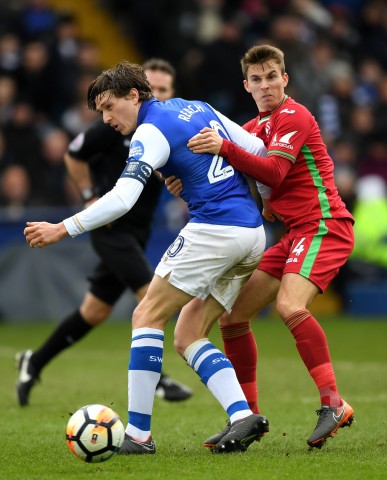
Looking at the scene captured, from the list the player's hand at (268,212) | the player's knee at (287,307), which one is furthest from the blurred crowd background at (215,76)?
the player's knee at (287,307)

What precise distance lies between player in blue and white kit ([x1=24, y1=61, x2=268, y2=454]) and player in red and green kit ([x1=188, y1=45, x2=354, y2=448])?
0.15 m

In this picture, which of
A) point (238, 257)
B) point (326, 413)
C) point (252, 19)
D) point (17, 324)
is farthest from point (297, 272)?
point (252, 19)

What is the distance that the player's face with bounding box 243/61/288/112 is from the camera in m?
6.82

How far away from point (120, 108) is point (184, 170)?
1.65 ft

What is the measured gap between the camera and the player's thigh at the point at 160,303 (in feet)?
20.9

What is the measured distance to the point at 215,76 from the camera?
1697 centimetres

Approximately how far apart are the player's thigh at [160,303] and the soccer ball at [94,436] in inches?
24.0

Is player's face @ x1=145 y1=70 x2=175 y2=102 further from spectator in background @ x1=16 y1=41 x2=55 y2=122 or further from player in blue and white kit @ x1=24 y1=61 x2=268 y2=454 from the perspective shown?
spectator in background @ x1=16 y1=41 x2=55 y2=122

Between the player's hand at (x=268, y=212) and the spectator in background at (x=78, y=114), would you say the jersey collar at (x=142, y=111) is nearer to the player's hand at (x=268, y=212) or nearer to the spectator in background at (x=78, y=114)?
the player's hand at (x=268, y=212)

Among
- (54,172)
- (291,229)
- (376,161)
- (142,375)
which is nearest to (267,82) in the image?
(291,229)

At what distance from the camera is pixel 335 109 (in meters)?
17.6

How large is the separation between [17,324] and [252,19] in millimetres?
6873

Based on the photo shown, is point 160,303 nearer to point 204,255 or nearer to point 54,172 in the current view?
point 204,255

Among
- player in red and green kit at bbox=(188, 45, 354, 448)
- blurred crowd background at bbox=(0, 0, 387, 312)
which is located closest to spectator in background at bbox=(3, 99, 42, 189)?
blurred crowd background at bbox=(0, 0, 387, 312)
